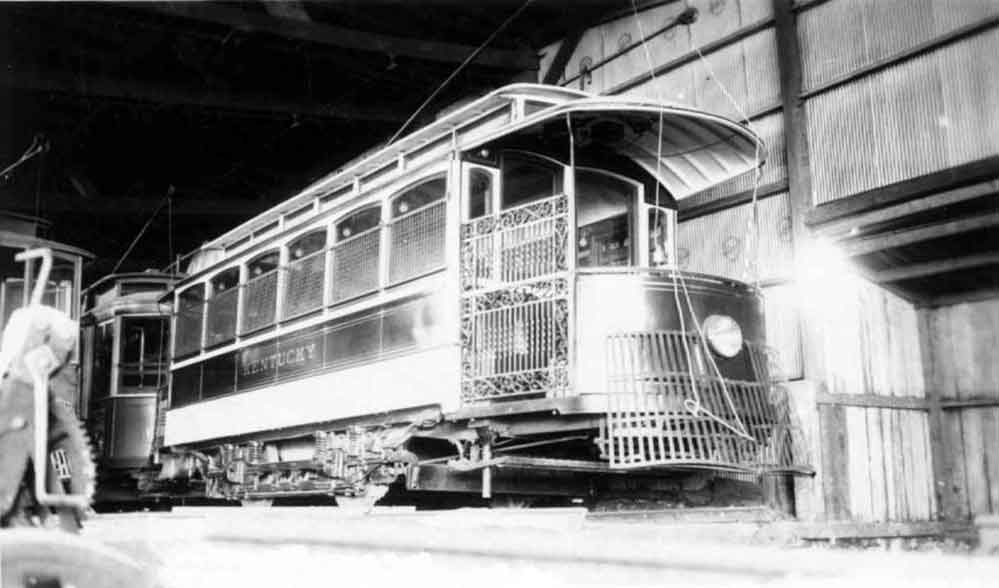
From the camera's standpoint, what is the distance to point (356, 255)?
776cm

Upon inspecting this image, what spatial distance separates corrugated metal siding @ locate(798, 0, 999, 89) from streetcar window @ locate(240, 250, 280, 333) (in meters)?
5.93

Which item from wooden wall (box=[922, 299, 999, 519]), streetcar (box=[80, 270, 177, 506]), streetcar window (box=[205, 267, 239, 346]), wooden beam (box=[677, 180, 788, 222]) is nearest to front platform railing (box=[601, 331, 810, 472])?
wooden beam (box=[677, 180, 788, 222])

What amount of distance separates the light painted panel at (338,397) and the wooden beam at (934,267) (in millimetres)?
4896

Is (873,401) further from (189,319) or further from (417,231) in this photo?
(189,319)

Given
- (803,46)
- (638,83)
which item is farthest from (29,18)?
(803,46)

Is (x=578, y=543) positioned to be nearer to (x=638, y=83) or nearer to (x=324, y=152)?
(x=638, y=83)

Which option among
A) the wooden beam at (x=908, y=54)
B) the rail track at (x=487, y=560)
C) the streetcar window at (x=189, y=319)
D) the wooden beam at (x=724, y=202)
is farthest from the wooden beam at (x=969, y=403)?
the streetcar window at (x=189, y=319)

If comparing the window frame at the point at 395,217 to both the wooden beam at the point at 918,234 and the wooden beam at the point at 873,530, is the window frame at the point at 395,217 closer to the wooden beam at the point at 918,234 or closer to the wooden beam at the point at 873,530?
the wooden beam at the point at 873,530

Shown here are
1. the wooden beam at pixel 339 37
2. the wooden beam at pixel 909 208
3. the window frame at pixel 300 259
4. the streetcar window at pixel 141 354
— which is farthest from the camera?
the streetcar window at pixel 141 354

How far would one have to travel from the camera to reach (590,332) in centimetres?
607

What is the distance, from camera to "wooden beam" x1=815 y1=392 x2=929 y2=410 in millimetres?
8320

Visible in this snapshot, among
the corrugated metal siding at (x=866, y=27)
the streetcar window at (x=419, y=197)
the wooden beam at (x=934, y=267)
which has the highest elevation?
the corrugated metal siding at (x=866, y=27)

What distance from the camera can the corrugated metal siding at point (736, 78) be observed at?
31.5ft

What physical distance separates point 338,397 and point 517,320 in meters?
2.25
